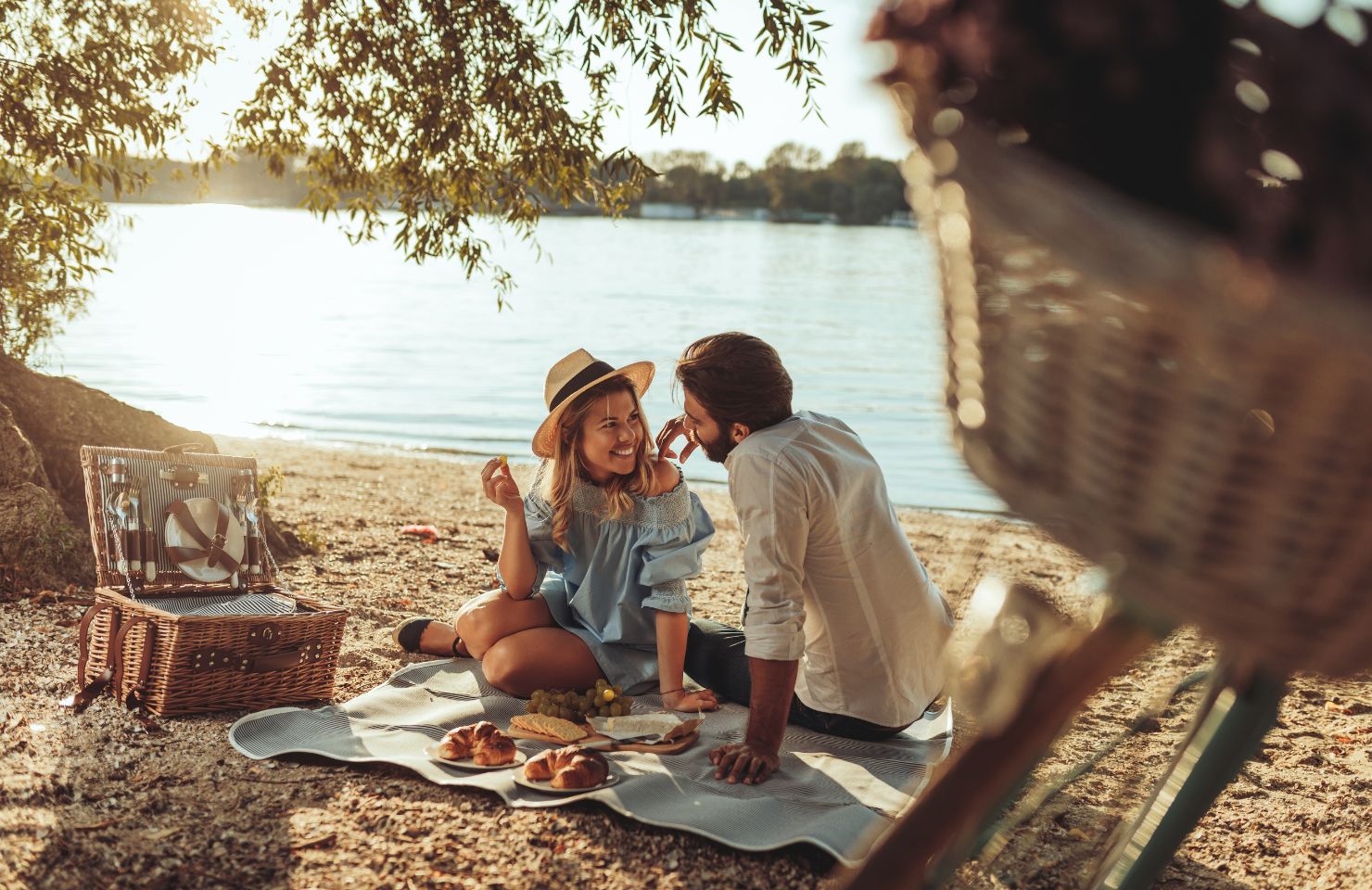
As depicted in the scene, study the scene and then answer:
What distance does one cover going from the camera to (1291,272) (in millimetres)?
712

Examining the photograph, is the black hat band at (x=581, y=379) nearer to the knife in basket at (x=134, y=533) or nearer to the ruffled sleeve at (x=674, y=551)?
the ruffled sleeve at (x=674, y=551)

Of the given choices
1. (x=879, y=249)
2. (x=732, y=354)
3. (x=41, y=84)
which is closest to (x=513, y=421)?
(x=41, y=84)

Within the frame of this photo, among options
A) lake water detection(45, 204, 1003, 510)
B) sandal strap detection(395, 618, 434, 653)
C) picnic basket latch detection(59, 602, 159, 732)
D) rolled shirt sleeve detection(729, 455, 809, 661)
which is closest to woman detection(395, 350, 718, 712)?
sandal strap detection(395, 618, 434, 653)

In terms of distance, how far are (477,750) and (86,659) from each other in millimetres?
1781

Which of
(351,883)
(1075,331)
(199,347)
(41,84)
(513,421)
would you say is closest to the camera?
(1075,331)

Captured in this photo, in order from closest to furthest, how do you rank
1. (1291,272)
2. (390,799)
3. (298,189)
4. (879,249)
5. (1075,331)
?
1. (1291,272)
2. (1075,331)
3. (390,799)
4. (298,189)
5. (879,249)

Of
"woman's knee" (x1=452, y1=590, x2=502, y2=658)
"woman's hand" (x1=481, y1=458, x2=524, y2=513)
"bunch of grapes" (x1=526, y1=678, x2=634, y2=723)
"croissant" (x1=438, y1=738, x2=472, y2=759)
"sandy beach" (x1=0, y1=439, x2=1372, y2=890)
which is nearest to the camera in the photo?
"sandy beach" (x1=0, y1=439, x2=1372, y2=890)

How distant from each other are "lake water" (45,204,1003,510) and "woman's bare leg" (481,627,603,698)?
6.76 feet

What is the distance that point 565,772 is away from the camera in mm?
3521

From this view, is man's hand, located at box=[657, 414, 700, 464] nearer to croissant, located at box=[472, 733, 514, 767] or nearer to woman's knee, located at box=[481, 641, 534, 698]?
woman's knee, located at box=[481, 641, 534, 698]

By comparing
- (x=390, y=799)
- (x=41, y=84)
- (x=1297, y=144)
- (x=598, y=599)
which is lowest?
(x=390, y=799)

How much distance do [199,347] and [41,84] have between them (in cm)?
2158

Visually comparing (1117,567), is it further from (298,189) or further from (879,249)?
(879,249)

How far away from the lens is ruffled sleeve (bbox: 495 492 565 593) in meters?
4.76
